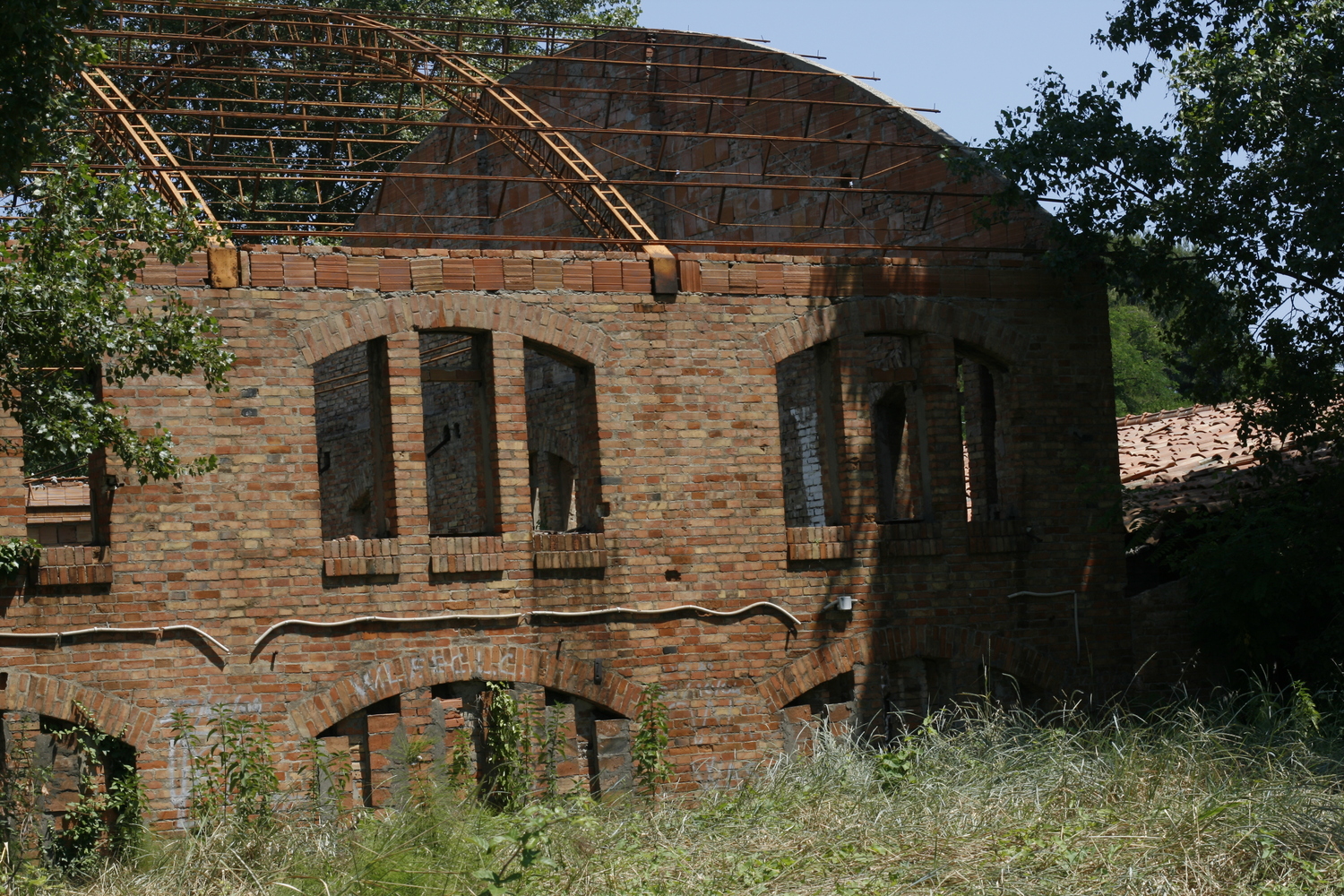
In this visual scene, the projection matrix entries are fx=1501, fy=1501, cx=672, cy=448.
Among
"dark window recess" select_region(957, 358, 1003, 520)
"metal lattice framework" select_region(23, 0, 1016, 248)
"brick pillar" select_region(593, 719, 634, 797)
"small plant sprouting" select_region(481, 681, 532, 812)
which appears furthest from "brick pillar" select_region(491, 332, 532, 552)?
"dark window recess" select_region(957, 358, 1003, 520)

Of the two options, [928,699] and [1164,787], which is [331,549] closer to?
[928,699]

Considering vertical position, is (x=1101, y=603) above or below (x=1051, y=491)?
below

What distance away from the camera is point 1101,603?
1488 centimetres

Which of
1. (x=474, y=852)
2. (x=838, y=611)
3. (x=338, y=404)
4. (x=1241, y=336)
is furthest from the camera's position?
(x=338, y=404)

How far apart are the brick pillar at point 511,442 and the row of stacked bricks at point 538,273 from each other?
0.60 m

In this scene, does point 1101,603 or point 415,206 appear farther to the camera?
point 415,206

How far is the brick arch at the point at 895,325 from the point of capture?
14.0 metres

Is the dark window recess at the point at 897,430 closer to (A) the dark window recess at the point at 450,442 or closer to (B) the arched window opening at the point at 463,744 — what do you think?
(B) the arched window opening at the point at 463,744

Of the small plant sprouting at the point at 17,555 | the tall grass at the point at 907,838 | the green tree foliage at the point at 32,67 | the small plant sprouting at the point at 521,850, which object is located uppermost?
the green tree foliage at the point at 32,67

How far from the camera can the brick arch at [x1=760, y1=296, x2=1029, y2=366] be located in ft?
45.8

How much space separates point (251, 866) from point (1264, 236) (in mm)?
10604

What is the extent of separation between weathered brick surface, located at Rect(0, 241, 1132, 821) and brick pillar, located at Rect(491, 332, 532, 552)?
23 millimetres

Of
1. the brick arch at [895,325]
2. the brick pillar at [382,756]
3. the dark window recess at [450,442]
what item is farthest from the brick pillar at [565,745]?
the dark window recess at [450,442]

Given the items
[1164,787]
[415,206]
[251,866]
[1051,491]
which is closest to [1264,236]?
[1051,491]
